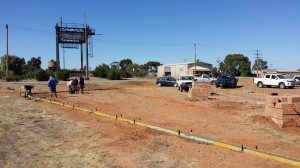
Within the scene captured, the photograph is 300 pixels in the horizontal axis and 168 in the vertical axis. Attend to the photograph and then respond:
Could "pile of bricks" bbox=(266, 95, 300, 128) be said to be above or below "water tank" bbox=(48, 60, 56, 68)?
below

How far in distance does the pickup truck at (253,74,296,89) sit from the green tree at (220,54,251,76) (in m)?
72.9

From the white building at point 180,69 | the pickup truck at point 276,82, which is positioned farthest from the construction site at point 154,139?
the white building at point 180,69

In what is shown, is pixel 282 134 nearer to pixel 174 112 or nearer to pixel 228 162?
pixel 228 162

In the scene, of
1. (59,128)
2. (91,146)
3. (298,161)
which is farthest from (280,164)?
(59,128)

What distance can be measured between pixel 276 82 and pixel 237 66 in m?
78.3

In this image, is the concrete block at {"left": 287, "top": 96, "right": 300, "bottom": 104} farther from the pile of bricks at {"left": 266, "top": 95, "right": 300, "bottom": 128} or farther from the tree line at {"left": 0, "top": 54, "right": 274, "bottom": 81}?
the tree line at {"left": 0, "top": 54, "right": 274, "bottom": 81}

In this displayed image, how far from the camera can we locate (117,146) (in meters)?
8.42

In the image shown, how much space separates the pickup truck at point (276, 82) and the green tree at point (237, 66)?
239 feet

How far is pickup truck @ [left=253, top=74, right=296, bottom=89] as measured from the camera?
36938mm

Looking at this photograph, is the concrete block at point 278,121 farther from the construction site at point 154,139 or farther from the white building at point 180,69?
the white building at point 180,69

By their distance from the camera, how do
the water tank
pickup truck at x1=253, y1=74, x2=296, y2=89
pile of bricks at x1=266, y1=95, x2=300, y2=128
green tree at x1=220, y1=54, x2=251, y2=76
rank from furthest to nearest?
green tree at x1=220, y1=54, x2=251, y2=76, the water tank, pickup truck at x1=253, y1=74, x2=296, y2=89, pile of bricks at x1=266, y1=95, x2=300, y2=128

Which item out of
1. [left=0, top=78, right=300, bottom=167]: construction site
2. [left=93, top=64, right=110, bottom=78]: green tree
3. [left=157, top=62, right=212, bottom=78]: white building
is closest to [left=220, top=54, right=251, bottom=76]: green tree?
[left=157, top=62, right=212, bottom=78]: white building

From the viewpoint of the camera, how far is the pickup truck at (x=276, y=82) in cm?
3694

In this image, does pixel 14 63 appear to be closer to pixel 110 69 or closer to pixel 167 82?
pixel 110 69
